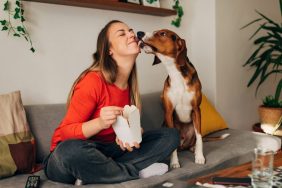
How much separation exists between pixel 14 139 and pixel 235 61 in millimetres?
2323

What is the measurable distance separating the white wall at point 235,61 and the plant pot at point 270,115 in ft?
1.19

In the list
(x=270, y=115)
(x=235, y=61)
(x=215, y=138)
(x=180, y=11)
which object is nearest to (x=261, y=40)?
(x=235, y=61)

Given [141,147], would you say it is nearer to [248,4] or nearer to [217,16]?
[217,16]

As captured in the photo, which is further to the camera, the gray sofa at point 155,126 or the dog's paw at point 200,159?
the dog's paw at point 200,159

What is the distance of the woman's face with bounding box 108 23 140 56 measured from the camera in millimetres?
1788

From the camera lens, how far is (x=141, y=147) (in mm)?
1837

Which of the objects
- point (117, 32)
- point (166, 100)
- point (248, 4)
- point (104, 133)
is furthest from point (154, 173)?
point (248, 4)

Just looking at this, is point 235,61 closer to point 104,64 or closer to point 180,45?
point 180,45

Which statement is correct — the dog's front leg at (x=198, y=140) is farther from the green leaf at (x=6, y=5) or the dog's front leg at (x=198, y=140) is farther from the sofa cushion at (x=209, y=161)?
the green leaf at (x=6, y=5)

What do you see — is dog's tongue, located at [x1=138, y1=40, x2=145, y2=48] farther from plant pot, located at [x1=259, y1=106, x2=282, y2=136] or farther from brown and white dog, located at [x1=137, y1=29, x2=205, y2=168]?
plant pot, located at [x1=259, y1=106, x2=282, y2=136]

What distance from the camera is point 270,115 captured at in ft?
9.86

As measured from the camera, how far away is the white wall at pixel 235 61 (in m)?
3.19

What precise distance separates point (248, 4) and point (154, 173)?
244 cm

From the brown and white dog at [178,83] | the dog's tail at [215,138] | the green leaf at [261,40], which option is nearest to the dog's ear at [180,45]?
the brown and white dog at [178,83]
